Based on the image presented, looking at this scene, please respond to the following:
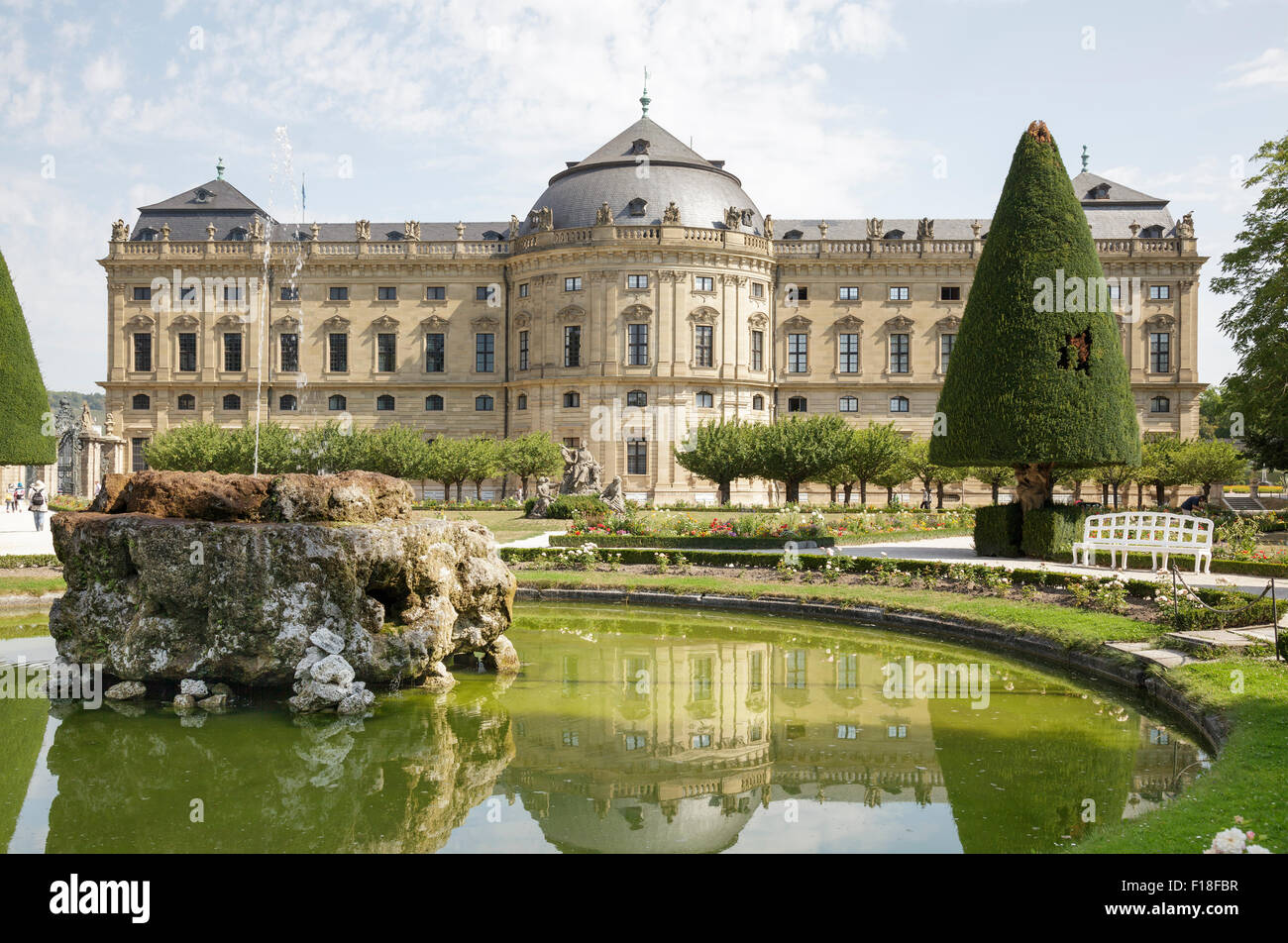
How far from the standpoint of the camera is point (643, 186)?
4591 centimetres

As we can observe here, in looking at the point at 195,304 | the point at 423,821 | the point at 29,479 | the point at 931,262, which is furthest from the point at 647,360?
the point at 423,821

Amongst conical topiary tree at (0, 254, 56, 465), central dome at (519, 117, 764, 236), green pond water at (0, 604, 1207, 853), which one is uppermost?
central dome at (519, 117, 764, 236)

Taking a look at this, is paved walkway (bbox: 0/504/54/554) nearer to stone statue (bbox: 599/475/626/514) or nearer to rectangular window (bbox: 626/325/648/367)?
stone statue (bbox: 599/475/626/514)

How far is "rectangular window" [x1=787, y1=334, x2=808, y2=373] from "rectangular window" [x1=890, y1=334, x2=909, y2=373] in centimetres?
467

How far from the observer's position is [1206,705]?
786 centimetres

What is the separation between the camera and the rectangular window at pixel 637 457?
45.5 m

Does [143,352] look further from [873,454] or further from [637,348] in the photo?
[873,454]

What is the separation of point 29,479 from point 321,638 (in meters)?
45.0

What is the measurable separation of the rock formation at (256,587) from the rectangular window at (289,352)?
140 feet

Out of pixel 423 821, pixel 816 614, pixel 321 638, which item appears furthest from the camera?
pixel 816 614

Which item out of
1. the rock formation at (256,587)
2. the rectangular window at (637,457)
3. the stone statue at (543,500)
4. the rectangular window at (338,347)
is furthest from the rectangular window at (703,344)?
the rock formation at (256,587)

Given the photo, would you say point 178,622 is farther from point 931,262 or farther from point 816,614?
point 931,262

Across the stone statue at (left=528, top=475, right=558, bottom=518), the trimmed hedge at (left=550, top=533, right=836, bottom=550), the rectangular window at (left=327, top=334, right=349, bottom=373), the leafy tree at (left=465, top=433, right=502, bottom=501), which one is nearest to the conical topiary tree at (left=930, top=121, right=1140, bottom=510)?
the trimmed hedge at (left=550, top=533, right=836, bottom=550)

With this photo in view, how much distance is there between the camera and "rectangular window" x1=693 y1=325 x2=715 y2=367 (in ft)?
152
